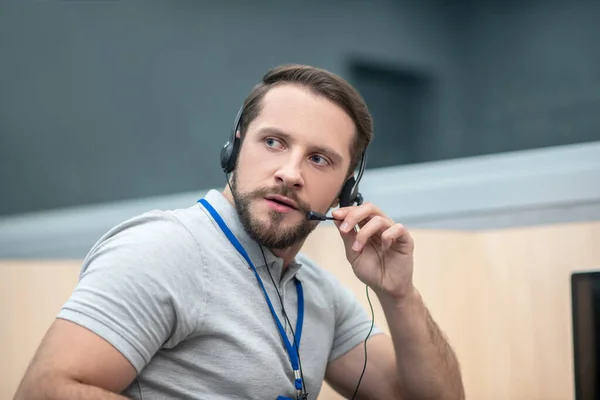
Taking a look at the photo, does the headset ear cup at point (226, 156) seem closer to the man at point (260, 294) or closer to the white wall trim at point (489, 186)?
the man at point (260, 294)

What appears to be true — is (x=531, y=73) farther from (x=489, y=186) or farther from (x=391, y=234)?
(x=391, y=234)

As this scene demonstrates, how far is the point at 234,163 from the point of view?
1304 mm

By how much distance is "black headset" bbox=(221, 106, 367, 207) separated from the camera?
1.30 metres

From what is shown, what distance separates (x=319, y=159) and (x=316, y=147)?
0.11 feet

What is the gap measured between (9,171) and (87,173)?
16.7 inches

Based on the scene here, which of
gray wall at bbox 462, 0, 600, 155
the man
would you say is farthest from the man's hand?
gray wall at bbox 462, 0, 600, 155

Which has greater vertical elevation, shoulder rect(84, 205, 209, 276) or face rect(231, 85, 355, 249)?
face rect(231, 85, 355, 249)

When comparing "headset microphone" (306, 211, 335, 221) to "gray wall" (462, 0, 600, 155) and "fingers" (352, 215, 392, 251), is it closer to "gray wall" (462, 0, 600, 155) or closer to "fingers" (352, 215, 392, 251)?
"fingers" (352, 215, 392, 251)

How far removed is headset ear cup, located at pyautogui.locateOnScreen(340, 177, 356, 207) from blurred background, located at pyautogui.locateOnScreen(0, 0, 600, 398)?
0.75m

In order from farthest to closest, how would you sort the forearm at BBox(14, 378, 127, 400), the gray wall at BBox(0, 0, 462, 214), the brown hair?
1. the gray wall at BBox(0, 0, 462, 214)
2. the brown hair
3. the forearm at BBox(14, 378, 127, 400)

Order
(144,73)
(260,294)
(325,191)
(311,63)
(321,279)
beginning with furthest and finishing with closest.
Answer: (144,73) → (311,63) → (321,279) → (325,191) → (260,294)

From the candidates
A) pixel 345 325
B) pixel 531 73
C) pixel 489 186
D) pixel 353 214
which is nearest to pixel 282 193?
pixel 353 214

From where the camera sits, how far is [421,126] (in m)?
2.43

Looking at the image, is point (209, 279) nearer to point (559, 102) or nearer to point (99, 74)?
point (559, 102)
